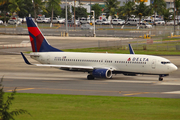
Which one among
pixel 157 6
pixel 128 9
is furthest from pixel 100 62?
pixel 157 6

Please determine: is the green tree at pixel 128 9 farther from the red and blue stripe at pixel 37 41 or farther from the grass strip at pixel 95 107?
the grass strip at pixel 95 107

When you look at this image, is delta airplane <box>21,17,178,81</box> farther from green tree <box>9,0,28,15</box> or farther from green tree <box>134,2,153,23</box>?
green tree <box>9,0,28,15</box>

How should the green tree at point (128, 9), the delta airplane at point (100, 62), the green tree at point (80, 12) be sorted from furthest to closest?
the green tree at point (80, 12)
the green tree at point (128, 9)
the delta airplane at point (100, 62)

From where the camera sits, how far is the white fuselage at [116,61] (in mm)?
40938

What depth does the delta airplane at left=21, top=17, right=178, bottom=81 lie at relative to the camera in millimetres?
41125

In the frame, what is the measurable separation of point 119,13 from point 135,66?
125 meters

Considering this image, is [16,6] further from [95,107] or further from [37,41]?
[95,107]

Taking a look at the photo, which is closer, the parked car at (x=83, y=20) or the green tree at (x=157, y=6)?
the green tree at (x=157, y=6)

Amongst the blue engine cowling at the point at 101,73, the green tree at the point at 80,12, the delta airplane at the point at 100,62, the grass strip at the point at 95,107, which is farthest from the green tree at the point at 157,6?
the grass strip at the point at 95,107

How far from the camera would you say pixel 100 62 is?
4397 cm

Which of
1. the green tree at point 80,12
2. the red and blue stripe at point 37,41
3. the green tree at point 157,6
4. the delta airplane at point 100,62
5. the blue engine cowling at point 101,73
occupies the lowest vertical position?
the blue engine cowling at point 101,73

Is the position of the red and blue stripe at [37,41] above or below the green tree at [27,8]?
below

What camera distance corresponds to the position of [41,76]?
47562 mm

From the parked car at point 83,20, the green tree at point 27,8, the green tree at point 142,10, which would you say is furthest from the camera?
the parked car at point 83,20
